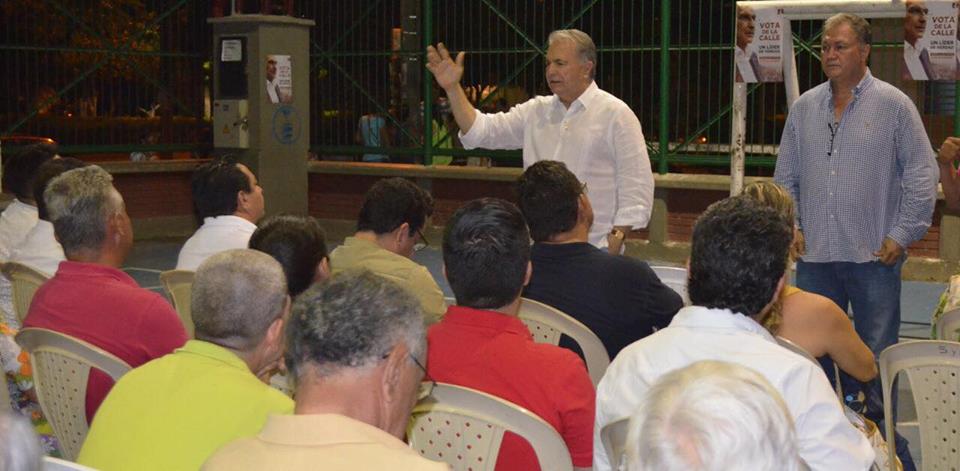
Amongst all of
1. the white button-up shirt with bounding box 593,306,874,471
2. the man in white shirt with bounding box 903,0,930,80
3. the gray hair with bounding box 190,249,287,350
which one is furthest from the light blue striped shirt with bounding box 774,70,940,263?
the gray hair with bounding box 190,249,287,350

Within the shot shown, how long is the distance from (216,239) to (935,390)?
9.10 ft

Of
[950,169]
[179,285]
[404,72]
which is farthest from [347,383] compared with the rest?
[404,72]

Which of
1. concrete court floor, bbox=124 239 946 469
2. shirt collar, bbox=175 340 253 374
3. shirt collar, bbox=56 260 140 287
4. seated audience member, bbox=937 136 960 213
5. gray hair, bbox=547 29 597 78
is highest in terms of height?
gray hair, bbox=547 29 597 78

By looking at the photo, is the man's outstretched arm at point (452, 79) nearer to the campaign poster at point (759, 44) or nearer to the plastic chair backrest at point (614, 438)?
the campaign poster at point (759, 44)

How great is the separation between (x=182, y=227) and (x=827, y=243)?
10373 millimetres

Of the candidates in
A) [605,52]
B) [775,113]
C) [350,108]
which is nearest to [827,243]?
[775,113]

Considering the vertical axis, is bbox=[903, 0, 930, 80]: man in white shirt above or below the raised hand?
above

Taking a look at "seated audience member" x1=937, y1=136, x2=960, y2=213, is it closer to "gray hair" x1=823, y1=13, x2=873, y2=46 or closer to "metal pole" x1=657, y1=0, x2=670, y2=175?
"gray hair" x1=823, y1=13, x2=873, y2=46

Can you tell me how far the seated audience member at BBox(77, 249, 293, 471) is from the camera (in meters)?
2.54

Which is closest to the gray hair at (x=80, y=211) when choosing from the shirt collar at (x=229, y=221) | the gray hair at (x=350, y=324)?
the shirt collar at (x=229, y=221)

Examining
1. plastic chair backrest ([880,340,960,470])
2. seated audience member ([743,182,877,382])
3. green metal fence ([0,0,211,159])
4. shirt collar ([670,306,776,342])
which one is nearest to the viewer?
shirt collar ([670,306,776,342])

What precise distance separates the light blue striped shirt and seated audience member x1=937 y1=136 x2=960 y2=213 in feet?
0.17

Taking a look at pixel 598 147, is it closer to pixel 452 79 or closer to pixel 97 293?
pixel 452 79

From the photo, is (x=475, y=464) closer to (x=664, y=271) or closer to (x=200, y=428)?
(x=200, y=428)
